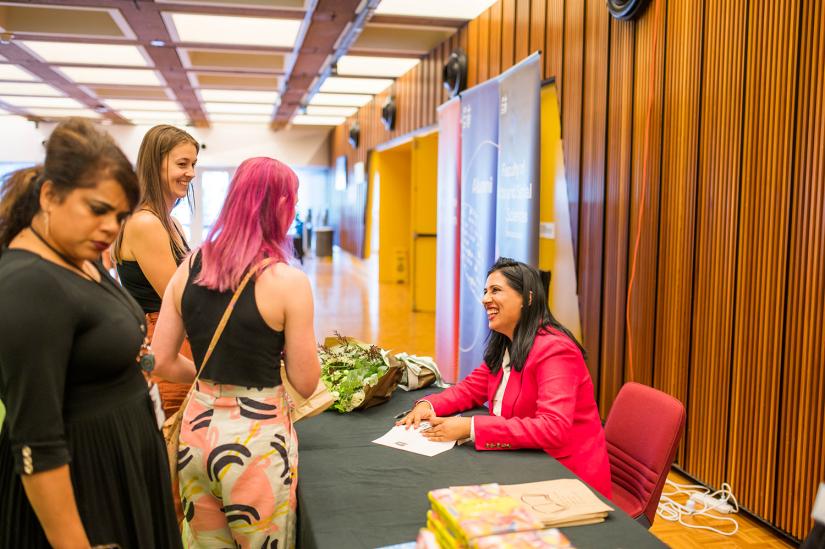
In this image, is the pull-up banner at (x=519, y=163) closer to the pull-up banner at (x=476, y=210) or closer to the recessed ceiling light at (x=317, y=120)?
the pull-up banner at (x=476, y=210)

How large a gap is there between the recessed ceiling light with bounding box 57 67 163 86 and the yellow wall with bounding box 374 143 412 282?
4.62 meters

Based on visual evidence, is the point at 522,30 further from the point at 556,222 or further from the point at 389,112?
the point at 389,112

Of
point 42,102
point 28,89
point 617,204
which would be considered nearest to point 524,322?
point 617,204

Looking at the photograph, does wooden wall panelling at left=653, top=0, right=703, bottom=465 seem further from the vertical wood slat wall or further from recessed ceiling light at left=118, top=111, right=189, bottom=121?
recessed ceiling light at left=118, top=111, right=189, bottom=121

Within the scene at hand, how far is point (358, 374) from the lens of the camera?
2.67 meters

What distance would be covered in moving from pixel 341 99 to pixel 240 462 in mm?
12201

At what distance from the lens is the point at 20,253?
128 centimetres

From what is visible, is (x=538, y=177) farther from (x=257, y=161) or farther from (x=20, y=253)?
(x=20, y=253)

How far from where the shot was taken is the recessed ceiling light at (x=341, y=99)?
1270 cm

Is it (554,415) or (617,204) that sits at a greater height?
(617,204)

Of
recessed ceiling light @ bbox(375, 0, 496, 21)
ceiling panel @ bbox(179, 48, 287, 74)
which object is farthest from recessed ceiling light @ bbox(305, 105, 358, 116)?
recessed ceiling light @ bbox(375, 0, 496, 21)

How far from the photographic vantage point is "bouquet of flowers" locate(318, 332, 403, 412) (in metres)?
2.60

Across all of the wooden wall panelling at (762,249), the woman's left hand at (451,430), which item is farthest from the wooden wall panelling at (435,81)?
the woman's left hand at (451,430)

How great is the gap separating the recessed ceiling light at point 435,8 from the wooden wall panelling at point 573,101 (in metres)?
1.85
